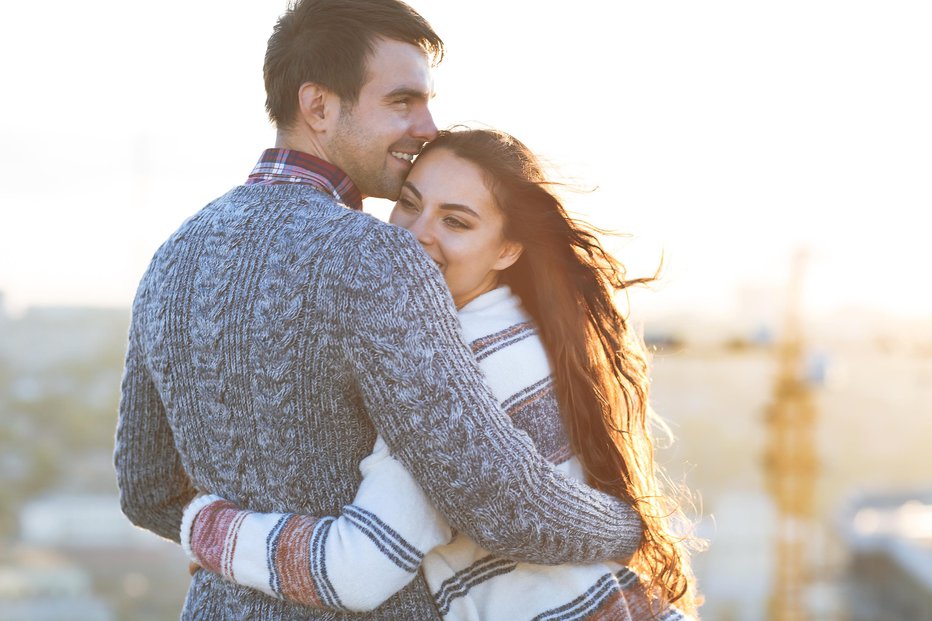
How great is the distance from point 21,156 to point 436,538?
149 ft

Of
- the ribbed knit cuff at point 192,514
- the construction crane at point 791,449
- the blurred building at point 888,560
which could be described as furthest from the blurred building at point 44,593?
the ribbed knit cuff at point 192,514

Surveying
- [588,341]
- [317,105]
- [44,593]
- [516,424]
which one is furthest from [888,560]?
[317,105]

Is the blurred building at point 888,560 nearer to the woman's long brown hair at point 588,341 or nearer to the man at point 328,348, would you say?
the woman's long brown hair at point 588,341

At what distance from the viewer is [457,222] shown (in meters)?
2.17

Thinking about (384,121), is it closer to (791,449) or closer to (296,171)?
(296,171)

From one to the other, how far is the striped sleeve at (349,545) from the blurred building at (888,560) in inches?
1210

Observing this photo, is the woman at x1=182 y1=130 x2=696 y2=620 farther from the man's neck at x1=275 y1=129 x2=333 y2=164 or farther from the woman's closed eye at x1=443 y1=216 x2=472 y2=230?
the man's neck at x1=275 y1=129 x2=333 y2=164

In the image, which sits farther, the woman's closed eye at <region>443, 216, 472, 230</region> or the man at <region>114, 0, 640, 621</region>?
the woman's closed eye at <region>443, 216, 472, 230</region>

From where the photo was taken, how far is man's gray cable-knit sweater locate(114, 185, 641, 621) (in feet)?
5.55

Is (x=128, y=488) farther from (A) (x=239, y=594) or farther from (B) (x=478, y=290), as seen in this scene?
(B) (x=478, y=290)

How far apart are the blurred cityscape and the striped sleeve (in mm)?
17799

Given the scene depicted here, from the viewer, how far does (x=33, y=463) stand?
38.1m

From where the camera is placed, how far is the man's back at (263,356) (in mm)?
1732

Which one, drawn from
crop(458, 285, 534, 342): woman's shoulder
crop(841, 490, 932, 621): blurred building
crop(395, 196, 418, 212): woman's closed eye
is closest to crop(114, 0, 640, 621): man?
crop(395, 196, 418, 212): woman's closed eye
